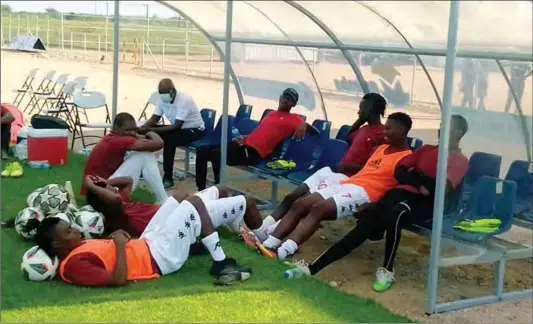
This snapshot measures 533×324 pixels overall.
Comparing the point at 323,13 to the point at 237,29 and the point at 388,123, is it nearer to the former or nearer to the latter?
the point at 237,29

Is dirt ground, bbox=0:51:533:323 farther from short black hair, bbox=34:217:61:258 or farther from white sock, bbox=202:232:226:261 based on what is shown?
short black hair, bbox=34:217:61:258

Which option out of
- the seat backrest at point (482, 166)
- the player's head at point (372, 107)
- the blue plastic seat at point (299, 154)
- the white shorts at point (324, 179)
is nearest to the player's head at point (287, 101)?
the blue plastic seat at point (299, 154)

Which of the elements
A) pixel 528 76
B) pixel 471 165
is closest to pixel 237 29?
pixel 528 76

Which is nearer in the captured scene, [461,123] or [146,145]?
[461,123]

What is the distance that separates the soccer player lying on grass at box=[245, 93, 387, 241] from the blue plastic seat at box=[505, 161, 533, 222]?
1.29m

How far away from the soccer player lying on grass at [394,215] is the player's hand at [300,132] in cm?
246

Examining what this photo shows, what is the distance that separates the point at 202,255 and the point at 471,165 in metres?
2.28

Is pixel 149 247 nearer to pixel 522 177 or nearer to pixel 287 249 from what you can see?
pixel 287 249

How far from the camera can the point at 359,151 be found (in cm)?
712

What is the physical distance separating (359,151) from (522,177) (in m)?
1.54

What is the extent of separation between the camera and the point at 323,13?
9180 mm

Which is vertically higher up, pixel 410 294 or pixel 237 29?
pixel 237 29

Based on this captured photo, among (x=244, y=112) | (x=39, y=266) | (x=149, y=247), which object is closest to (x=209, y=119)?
(x=244, y=112)

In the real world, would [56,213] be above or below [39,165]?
above
